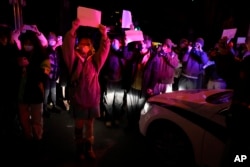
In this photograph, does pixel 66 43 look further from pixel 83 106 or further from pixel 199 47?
pixel 199 47

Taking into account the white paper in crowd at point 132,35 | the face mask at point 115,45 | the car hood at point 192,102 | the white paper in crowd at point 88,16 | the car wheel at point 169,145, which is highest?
the white paper in crowd at point 88,16

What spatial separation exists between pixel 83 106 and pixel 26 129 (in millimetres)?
1583

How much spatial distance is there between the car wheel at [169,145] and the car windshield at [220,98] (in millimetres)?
733

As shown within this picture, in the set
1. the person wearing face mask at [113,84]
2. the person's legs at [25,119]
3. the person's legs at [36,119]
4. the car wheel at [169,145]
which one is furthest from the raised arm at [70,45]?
the person wearing face mask at [113,84]

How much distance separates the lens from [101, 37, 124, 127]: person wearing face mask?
8273 millimetres

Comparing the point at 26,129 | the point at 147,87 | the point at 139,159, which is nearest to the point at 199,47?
the point at 147,87

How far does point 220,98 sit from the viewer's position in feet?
18.8

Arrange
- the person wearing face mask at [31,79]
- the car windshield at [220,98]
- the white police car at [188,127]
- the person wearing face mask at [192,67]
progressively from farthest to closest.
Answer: the person wearing face mask at [192,67]
the person wearing face mask at [31,79]
the car windshield at [220,98]
the white police car at [188,127]

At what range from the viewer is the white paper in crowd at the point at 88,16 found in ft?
18.5

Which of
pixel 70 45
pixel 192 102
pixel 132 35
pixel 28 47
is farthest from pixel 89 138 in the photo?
pixel 132 35

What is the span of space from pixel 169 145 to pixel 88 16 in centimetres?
259

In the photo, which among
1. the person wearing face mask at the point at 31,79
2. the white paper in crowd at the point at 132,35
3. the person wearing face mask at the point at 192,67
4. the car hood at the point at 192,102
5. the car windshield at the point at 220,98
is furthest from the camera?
the person wearing face mask at the point at 192,67

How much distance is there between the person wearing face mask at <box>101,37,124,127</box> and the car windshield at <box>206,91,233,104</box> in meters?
2.89

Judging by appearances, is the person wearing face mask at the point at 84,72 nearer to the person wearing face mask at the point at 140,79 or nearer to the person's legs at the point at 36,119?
the person's legs at the point at 36,119
